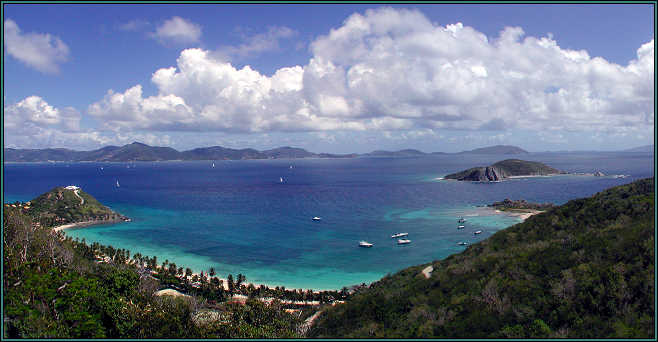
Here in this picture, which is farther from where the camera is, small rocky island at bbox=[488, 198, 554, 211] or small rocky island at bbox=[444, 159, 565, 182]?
small rocky island at bbox=[444, 159, 565, 182]

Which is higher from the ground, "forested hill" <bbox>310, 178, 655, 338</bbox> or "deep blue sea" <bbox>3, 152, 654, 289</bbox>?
"forested hill" <bbox>310, 178, 655, 338</bbox>

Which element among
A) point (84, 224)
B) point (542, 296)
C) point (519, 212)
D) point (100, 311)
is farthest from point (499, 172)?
point (100, 311)

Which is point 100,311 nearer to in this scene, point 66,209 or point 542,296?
point 542,296

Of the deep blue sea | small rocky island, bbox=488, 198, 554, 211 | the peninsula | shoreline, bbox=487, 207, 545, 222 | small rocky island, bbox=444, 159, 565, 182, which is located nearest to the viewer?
the deep blue sea

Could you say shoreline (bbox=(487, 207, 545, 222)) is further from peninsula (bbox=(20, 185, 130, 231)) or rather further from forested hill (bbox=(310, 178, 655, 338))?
peninsula (bbox=(20, 185, 130, 231))

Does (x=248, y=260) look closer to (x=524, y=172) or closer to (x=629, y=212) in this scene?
(x=629, y=212)

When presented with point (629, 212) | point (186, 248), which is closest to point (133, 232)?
point (186, 248)

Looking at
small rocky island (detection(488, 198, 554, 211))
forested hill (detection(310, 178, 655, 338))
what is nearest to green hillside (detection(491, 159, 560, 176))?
small rocky island (detection(488, 198, 554, 211))

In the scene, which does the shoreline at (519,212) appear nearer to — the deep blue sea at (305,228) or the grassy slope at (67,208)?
the deep blue sea at (305,228)

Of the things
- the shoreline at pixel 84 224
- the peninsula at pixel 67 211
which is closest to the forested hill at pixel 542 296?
the shoreline at pixel 84 224
